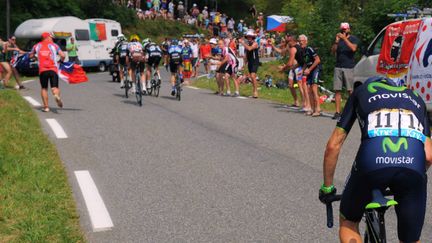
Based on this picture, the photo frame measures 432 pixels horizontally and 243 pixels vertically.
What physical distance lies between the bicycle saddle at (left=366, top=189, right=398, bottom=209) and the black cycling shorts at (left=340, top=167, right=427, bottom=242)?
7cm

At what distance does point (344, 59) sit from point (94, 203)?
789 centimetres

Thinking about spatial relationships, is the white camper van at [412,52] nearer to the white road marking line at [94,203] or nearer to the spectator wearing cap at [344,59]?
the spectator wearing cap at [344,59]

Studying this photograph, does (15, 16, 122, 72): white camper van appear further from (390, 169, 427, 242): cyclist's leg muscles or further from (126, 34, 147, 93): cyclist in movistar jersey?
(390, 169, 427, 242): cyclist's leg muscles

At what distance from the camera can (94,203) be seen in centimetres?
567

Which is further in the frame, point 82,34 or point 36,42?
point 82,34

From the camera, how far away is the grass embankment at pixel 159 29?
4584cm

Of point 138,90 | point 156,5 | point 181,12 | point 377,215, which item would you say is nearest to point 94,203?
point 377,215

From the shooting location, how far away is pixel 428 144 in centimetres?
323

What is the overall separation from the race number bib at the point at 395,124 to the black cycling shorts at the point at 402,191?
8.1 inches

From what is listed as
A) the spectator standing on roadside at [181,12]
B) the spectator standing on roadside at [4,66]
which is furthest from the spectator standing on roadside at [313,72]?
the spectator standing on roadside at [181,12]

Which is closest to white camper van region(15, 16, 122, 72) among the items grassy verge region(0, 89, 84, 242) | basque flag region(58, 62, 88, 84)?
basque flag region(58, 62, 88, 84)

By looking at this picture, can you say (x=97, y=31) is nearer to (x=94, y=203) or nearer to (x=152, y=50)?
(x=152, y=50)

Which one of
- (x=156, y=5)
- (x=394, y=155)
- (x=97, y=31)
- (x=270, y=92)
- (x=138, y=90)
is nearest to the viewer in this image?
(x=394, y=155)

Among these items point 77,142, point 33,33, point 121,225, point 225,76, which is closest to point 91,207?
point 121,225
